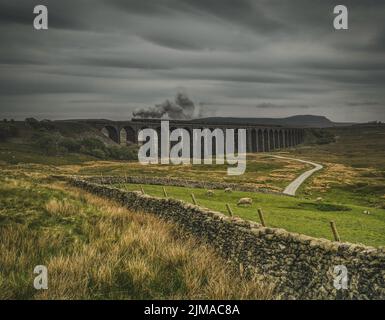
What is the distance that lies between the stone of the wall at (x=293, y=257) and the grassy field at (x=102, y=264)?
32.8 inches

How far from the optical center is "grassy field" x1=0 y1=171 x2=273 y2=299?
10289 mm

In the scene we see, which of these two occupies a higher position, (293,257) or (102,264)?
(102,264)

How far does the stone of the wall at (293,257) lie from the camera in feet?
37.5

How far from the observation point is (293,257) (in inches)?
534

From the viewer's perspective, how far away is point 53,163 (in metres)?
100

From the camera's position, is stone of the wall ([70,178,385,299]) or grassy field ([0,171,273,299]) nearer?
grassy field ([0,171,273,299])

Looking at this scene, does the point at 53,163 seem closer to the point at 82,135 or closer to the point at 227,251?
the point at 82,135

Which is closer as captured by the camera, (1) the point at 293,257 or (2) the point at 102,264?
(2) the point at 102,264

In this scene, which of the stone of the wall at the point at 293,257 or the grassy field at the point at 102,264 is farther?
the stone of the wall at the point at 293,257

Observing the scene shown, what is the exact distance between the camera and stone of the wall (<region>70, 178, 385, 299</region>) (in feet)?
37.5

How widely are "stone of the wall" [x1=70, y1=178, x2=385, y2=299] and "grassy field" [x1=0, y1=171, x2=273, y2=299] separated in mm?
834

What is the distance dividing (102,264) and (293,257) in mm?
6234
